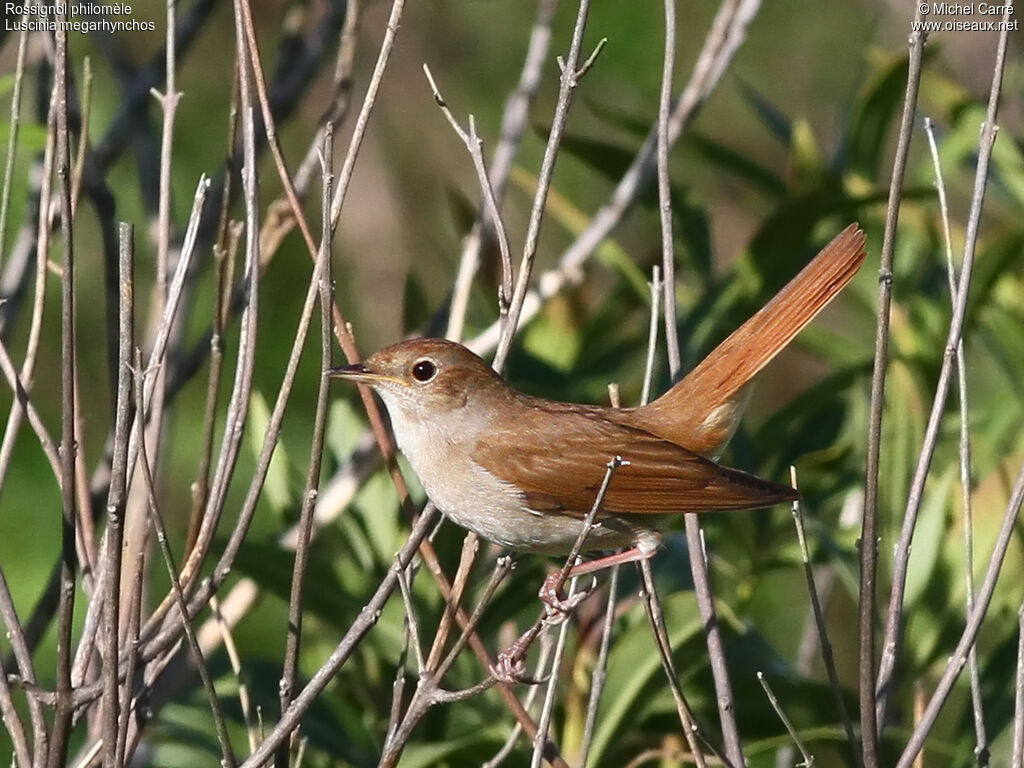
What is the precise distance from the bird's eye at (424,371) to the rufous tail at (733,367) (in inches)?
23.8

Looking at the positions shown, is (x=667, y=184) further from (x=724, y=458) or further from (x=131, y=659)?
(x=724, y=458)

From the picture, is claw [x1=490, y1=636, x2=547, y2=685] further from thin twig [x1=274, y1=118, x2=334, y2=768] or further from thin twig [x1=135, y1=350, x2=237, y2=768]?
thin twig [x1=135, y1=350, x2=237, y2=768]

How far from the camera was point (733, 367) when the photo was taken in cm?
367

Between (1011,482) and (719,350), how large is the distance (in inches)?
37.4

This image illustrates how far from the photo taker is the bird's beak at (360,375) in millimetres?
3176

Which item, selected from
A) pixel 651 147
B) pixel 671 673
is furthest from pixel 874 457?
pixel 651 147

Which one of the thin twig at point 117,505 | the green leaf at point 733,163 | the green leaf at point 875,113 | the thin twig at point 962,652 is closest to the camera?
the thin twig at point 117,505

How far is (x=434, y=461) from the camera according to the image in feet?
11.5

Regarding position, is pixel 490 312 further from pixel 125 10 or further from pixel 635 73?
pixel 635 73

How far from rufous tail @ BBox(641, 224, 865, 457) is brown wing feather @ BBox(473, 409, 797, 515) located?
12 centimetres

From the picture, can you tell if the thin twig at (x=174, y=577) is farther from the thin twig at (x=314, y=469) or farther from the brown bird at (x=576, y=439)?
the brown bird at (x=576, y=439)

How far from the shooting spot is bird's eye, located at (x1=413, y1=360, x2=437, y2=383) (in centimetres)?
354

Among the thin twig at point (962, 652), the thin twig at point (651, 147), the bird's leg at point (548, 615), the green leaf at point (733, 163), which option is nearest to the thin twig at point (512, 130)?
the thin twig at point (651, 147)


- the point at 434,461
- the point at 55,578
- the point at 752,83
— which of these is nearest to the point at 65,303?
the point at 55,578
